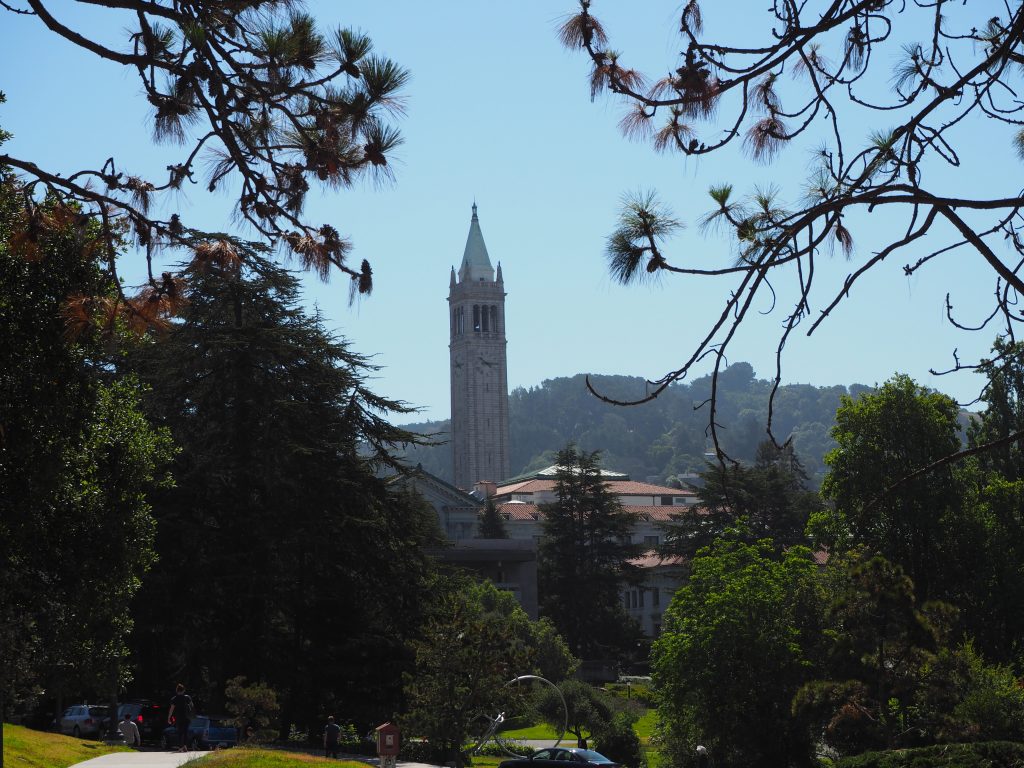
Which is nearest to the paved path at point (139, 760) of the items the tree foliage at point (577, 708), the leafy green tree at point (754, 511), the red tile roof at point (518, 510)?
the tree foliage at point (577, 708)

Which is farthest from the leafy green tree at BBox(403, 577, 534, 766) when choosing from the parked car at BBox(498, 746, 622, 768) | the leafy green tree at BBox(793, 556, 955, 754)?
the leafy green tree at BBox(793, 556, 955, 754)

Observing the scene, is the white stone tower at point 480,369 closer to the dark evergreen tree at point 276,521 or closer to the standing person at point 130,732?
the dark evergreen tree at point 276,521

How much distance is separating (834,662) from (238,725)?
13.2 m

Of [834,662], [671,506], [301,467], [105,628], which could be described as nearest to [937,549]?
[834,662]

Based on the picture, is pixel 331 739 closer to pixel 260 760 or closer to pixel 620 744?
pixel 260 760

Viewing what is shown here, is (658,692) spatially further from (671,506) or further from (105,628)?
(671,506)

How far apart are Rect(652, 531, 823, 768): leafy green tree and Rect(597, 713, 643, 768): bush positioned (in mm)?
3094

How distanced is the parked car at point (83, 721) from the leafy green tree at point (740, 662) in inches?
565

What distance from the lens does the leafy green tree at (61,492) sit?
15.0 metres

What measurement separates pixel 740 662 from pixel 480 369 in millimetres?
102925

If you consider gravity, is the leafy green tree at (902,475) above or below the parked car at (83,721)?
above

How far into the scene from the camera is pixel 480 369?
13250cm

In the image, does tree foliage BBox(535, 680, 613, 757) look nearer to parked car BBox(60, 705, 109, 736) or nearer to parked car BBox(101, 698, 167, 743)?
parked car BBox(101, 698, 167, 743)

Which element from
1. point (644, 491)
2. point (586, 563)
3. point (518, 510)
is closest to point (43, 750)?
point (586, 563)
